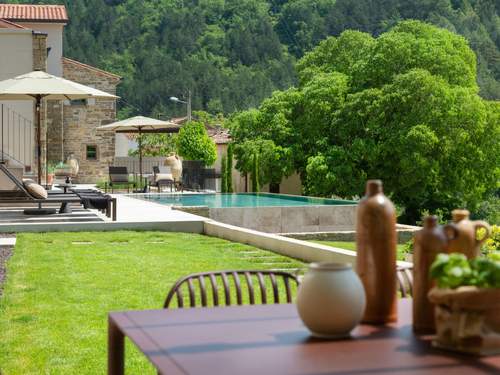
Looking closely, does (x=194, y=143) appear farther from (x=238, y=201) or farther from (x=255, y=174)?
(x=238, y=201)

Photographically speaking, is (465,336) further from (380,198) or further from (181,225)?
(181,225)

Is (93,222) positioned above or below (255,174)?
below

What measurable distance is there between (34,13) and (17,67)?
57.7ft

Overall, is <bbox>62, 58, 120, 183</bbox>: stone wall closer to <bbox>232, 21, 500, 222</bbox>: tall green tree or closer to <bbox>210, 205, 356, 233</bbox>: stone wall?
<bbox>232, 21, 500, 222</bbox>: tall green tree

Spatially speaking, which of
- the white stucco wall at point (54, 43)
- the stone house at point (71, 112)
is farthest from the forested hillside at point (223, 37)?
the white stucco wall at point (54, 43)

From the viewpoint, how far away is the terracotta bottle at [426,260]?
2.62m

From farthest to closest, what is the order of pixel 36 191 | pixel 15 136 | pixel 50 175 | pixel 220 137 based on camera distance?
pixel 220 137, pixel 50 175, pixel 15 136, pixel 36 191

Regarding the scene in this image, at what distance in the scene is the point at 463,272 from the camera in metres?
2.38

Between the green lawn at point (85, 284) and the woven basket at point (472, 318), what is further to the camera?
the green lawn at point (85, 284)

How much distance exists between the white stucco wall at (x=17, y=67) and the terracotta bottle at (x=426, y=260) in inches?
905

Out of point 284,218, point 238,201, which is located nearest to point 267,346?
point 284,218

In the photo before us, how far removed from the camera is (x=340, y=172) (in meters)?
31.8

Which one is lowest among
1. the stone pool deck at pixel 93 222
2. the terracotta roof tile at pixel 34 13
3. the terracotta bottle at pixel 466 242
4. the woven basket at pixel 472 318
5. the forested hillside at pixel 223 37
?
the stone pool deck at pixel 93 222

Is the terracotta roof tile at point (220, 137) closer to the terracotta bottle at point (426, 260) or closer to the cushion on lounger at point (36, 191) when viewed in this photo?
the cushion on lounger at point (36, 191)
